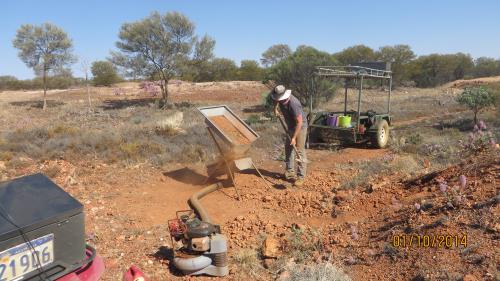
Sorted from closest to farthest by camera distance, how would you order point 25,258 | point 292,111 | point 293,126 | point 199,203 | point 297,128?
point 25,258 → point 199,203 → point 297,128 → point 292,111 → point 293,126

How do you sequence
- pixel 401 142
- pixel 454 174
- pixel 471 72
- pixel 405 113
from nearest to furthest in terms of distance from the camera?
pixel 454 174 < pixel 401 142 < pixel 405 113 < pixel 471 72

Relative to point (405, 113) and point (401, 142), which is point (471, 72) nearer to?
point (405, 113)

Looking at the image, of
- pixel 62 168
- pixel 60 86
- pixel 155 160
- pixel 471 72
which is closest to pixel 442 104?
pixel 155 160

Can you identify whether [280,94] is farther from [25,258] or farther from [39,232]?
[25,258]

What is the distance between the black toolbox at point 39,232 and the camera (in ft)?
7.43

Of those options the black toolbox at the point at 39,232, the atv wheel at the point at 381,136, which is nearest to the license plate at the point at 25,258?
the black toolbox at the point at 39,232

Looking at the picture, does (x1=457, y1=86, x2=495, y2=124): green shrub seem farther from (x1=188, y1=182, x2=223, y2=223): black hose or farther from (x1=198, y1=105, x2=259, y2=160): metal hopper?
(x1=188, y1=182, x2=223, y2=223): black hose

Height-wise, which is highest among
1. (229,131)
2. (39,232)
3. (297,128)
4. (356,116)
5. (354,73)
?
(354,73)

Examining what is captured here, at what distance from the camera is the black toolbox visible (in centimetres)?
226

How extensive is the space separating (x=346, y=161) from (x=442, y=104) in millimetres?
17195

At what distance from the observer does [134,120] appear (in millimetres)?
16938

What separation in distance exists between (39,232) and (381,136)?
964cm
